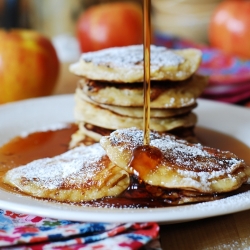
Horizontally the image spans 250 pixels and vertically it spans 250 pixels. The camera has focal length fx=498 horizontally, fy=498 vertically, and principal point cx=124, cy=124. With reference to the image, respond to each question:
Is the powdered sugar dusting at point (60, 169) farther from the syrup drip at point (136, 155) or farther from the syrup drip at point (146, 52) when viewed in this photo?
the syrup drip at point (146, 52)

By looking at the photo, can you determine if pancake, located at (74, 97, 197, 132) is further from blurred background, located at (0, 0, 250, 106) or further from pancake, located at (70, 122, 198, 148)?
blurred background, located at (0, 0, 250, 106)

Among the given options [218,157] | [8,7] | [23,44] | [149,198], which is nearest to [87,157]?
[149,198]

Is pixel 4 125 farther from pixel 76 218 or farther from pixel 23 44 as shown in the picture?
pixel 76 218

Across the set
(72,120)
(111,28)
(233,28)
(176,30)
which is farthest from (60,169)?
(176,30)

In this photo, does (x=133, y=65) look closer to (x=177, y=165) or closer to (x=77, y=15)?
(x=177, y=165)

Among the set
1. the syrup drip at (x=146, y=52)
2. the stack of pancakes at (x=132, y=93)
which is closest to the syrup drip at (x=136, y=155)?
the stack of pancakes at (x=132, y=93)

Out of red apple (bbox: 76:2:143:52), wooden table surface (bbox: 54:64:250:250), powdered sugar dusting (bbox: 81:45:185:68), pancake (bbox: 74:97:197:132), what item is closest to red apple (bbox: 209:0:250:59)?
red apple (bbox: 76:2:143:52)

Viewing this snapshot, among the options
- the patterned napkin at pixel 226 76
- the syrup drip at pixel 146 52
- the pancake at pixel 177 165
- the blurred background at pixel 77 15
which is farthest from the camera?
the blurred background at pixel 77 15
